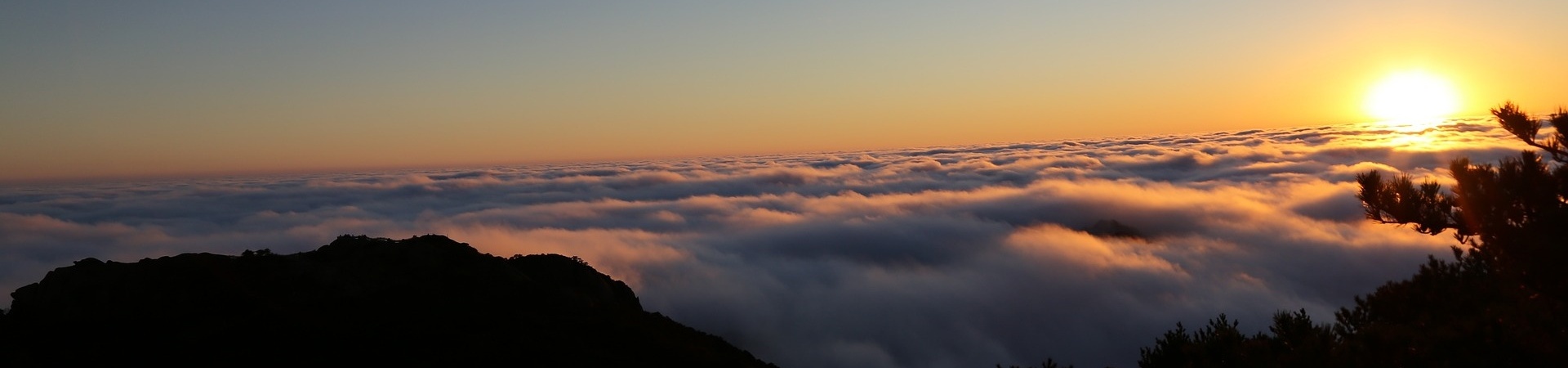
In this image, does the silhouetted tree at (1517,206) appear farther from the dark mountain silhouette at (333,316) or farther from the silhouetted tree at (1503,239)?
the dark mountain silhouette at (333,316)

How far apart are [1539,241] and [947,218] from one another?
102m

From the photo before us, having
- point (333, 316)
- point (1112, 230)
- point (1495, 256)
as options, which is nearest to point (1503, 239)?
point (1495, 256)

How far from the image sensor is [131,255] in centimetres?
7988

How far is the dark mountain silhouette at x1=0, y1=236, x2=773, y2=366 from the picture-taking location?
13.1 meters

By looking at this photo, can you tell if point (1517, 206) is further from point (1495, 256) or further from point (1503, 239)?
point (1495, 256)

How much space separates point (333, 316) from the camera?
1455cm

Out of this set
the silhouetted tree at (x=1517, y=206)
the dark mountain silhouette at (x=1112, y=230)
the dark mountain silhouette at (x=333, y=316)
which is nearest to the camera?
the silhouetted tree at (x=1517, y=206)

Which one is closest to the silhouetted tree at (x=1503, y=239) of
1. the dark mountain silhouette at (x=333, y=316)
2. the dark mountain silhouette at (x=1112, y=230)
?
the dark mountain silhouette at (x=333, y=316)

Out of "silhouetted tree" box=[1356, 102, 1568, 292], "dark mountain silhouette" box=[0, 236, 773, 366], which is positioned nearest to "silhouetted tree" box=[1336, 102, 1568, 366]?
"silhouetted tree" box=[1356, 102, 1568, 292]

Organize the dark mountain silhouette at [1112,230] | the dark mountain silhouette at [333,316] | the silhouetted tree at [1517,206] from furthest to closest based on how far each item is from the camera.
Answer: the dark mountain silhouette at [1112,230] < the dark mountain silhouette at [333,316] < the silhouetted tree at [1517,206]

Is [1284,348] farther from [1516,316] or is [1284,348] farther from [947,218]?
[947,218]

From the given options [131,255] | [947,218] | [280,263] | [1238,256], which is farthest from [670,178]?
[280,263]

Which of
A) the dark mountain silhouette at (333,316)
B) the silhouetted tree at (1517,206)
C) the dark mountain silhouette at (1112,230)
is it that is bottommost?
the dark mountain silhouette at (1112,230)

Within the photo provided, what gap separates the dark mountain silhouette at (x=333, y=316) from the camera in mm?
13055
